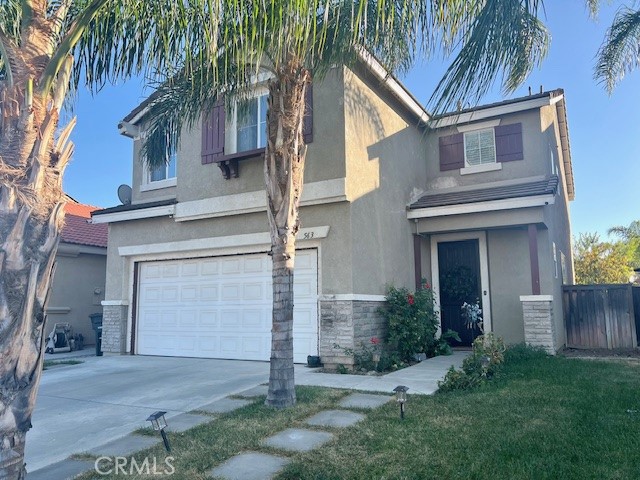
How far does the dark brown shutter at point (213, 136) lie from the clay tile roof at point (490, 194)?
473 cm

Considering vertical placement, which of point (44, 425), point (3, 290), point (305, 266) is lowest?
point (44, 425)

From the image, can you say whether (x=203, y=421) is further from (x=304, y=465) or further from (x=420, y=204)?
(x=420, y=204)

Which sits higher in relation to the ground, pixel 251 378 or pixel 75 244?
pixel 75 244

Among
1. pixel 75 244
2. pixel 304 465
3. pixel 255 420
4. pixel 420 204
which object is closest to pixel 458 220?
pixel 420 204

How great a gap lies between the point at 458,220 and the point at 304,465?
8413 mm

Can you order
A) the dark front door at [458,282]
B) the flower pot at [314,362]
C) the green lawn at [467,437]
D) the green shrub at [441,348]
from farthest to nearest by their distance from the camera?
the dark front door at [458,282]
the green shrub at [441,348]
the flower pot at [314,362]
the green lawn at [467,437]

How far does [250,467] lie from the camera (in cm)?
431

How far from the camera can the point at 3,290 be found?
2.94m

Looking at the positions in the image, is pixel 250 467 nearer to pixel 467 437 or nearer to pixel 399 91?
pixel 467 437

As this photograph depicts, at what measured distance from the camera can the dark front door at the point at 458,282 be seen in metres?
12.1

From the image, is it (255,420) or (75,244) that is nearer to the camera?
(255,420)

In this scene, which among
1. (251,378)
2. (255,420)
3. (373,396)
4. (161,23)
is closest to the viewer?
(161,23)

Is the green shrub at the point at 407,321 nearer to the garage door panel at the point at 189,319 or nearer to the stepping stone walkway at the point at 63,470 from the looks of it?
the garage door panel at the point at 189,319

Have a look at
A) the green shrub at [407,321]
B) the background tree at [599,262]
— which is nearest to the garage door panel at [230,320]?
the green shrub at [407,321]
